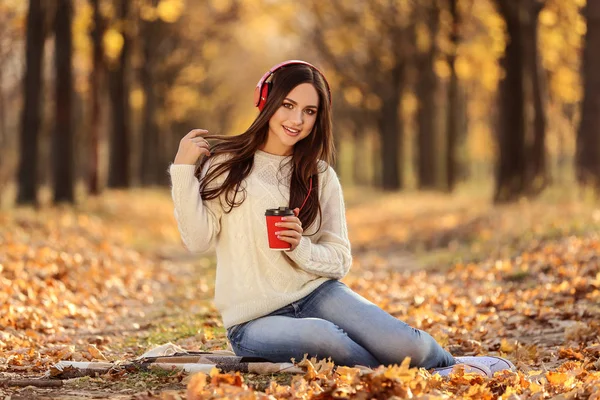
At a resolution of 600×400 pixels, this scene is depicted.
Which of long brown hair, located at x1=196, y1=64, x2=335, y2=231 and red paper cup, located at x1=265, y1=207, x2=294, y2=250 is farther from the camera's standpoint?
long brown hair, located at x1=196, y1=64, x2=335, y2=231

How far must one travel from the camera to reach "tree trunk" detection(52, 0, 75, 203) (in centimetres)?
1667

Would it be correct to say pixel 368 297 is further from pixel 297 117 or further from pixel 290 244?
pixel 290 244

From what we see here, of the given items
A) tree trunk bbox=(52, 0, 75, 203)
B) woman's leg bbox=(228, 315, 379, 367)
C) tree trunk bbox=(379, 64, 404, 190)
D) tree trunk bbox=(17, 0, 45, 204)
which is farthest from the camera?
tree trunk bbox=(379, 64, 404, 190)

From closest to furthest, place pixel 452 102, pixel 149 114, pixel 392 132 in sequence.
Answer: pixel 452 102, pixel 392 132, pixel 149 114

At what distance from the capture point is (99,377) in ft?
16.2

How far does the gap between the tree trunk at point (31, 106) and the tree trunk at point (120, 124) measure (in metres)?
7.58

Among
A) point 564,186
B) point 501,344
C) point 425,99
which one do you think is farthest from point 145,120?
point 501,344

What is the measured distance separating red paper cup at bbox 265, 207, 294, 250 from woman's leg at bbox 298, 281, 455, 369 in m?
0.52

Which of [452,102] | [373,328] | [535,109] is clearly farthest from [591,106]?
[373,328]

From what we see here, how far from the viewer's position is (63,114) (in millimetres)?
17219

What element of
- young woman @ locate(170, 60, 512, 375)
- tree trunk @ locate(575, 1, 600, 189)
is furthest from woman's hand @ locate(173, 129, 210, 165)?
tree trunk @ locate(575, 1, 600, 189)

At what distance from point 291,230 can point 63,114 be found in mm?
13529

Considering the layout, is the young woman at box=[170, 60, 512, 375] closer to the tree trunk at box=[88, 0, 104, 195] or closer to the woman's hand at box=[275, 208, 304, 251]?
the woman's hand at box=[275, 208, 304, 251]

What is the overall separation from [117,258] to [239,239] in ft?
24.9
